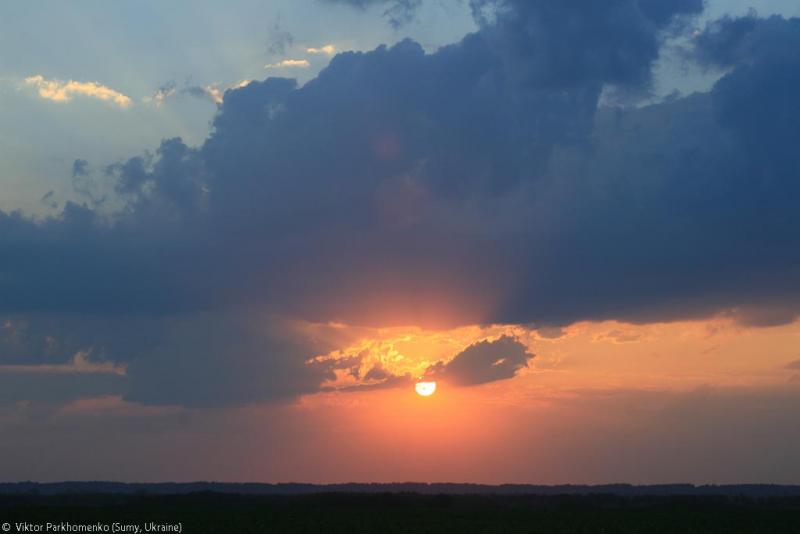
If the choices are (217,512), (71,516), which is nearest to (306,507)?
(217,512)

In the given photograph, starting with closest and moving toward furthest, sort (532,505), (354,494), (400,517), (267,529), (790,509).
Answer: (267,529)
(400,517)
(790,509)
(532,505)
(354,494)

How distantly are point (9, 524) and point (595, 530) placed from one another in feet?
130

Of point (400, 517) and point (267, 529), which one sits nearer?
point (267, 529)

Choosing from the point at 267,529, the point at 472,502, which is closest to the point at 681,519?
the point at 472,502

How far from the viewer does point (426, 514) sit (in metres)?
80.5

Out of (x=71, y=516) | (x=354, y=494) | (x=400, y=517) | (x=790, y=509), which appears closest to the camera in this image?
(x=71, y=516)

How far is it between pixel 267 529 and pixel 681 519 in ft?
112

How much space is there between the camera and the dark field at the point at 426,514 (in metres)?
64.7

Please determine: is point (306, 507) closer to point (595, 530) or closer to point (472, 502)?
point (472, 502)

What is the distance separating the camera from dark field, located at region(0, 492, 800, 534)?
212 ft

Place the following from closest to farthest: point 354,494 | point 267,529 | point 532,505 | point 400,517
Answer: point 267,529
point 400,517
point 532,505
point 354,494

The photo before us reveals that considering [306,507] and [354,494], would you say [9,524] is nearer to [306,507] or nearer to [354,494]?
[306,507]

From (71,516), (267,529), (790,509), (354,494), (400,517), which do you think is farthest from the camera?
(354,494)

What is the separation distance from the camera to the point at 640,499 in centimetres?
10688
